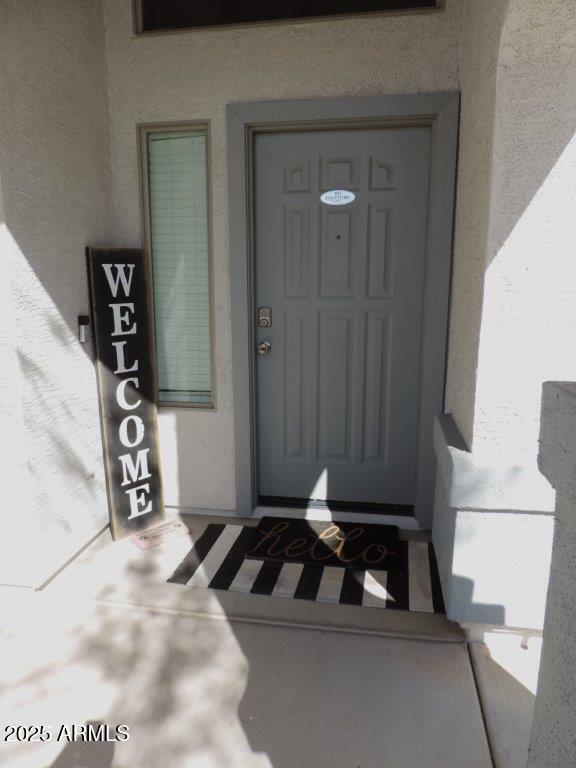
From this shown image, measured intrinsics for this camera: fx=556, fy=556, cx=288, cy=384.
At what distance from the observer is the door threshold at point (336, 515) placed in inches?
125

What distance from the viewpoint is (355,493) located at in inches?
129

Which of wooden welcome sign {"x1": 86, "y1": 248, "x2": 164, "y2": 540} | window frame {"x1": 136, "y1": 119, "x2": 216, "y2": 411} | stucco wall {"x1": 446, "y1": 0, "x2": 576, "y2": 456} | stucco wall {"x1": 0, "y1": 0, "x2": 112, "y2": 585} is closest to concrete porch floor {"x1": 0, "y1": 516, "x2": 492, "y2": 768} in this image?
stucco wall {"x1": 0, "y1": 0, "x2": 112, "y2": 585}

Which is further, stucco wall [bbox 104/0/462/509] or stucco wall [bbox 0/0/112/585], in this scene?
stucco wall [bbox 104/0/462/509]

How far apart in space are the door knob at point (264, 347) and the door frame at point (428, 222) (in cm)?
7

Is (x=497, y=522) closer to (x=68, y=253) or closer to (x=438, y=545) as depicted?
(x=438, y=545)

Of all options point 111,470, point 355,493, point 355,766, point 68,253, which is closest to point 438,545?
point 355,493

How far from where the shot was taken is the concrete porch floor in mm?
1733

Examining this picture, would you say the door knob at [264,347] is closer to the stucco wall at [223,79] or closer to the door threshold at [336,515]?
the stucco wall at [223,79]

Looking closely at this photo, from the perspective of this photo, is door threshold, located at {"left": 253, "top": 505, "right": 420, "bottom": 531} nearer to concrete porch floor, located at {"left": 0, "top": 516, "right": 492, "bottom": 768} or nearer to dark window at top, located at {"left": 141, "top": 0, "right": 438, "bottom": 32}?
concrete porch floor, located at {"left": 0, "top": 516, "right": 492, "bottom": 768}

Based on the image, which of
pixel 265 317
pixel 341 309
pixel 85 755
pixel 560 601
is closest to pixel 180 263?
pixel 265 317

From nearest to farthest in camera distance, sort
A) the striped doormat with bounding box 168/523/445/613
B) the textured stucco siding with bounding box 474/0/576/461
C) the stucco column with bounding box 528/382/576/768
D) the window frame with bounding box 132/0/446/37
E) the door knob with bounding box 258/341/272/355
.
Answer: the stucco column with bounding box 528/382/576/768, the textured stucco siding with bounding box 474/0/576/461, the striped doormat with bounding box 168/523/445/613, the window frame with bounding box 132/0/446/37, the door knob with bounding box 258/341/272/355

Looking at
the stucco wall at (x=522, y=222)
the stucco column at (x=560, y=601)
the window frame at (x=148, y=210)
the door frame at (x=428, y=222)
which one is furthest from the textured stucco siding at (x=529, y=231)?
the window frame at (x=148, y=210)

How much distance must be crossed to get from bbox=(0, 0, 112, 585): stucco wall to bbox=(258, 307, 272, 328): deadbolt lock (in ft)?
3.09

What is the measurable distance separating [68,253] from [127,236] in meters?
0.47
